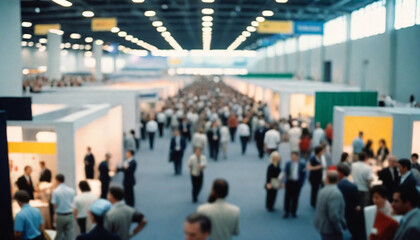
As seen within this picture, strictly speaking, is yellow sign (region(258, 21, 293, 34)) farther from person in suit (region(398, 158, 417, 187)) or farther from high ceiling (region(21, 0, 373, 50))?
person in suit (region(398, 158, 417, 187))

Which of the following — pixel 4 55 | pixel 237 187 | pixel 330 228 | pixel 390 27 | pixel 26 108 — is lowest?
pixel 237 187

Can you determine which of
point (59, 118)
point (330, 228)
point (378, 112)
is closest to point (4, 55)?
point (59, 118)

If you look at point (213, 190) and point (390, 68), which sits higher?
point (390, 68)

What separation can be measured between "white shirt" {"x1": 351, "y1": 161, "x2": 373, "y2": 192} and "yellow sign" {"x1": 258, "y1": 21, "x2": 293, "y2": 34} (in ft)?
44.4

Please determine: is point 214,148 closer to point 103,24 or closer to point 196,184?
point 196,184

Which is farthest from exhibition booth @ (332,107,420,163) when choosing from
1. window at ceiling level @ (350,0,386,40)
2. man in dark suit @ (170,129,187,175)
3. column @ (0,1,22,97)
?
window at ceiling level @ (350,0,386,40)

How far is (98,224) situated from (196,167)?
5.36 metres

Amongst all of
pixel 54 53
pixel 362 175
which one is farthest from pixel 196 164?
pixel 54 53

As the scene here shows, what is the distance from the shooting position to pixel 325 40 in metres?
35.7

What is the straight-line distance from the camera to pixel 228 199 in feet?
33.2

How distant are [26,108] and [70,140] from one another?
5.30ft

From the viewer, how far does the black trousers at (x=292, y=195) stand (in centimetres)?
869

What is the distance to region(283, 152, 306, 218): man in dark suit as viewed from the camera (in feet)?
28.1

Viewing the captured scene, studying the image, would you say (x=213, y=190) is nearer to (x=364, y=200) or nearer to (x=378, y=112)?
(x=364, y=200)
